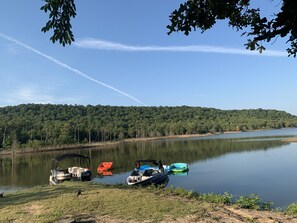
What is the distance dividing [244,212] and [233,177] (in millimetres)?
19960

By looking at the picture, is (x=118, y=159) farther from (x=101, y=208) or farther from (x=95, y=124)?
(x=95, y=124)

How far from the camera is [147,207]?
964cm

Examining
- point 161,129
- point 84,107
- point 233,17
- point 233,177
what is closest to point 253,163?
point 233,177

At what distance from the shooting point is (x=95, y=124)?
12556 centimetres

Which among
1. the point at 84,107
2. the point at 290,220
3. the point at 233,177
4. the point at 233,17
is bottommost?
the point at 233,177

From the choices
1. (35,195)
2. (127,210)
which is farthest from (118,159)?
(127,210)

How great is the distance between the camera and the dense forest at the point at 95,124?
3740 inches

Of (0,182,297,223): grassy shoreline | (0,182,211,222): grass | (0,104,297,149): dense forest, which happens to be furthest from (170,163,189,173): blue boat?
(0,104,297,149): dense forest

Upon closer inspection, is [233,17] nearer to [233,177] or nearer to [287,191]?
[287,191]

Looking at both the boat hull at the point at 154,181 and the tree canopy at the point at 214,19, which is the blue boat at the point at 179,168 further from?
the tree canopy at the point at 214,19

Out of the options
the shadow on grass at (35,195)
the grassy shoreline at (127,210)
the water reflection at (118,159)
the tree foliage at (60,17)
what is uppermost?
the tree foliage at (60,17)

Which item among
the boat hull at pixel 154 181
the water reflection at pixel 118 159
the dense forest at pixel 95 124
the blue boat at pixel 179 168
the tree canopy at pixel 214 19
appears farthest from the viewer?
the dense forest at pixel 95 124

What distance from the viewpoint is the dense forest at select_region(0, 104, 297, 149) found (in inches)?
3740

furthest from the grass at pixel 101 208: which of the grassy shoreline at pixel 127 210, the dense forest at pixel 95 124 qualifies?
the dense forest at pixel 95 124
